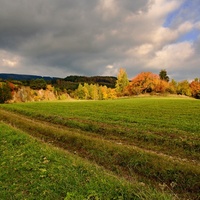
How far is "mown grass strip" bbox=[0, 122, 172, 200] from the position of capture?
6148mm

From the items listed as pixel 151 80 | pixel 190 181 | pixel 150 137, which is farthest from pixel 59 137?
pixel 151 80

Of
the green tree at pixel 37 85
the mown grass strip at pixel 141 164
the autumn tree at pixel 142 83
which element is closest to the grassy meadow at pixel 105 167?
the mown grass strip at pixel 141 164

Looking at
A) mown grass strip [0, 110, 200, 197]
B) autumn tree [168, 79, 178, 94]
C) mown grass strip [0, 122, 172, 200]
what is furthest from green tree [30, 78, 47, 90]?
mown grass strip [0, 122, 172, 200]

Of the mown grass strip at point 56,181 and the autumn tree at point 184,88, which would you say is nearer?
the mown grass strip at point 56,181

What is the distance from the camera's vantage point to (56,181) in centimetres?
740

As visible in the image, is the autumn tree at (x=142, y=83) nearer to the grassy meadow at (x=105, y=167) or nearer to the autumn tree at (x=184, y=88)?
the autumn tree at (x=184, y=88)

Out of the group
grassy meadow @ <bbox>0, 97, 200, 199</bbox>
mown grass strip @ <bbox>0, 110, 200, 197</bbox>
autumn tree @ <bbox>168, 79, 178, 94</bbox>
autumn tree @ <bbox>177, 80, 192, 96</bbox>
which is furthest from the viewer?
autumn tree @ <bbox>177, 80, 192, 96</bbox>

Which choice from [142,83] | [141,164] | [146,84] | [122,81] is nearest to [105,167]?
[141,164]

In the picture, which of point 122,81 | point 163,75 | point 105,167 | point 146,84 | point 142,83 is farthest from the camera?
point 163,75

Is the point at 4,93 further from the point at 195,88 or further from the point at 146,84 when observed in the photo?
the point at 195,88

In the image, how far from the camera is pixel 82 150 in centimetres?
1340

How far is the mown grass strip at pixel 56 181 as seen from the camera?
20.2ft

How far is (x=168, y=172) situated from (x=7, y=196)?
273 inches

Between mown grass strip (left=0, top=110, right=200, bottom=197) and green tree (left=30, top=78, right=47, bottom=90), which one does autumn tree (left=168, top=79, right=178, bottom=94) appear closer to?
mown grass strip (left=0, top=110, right=200, bottom=197)
